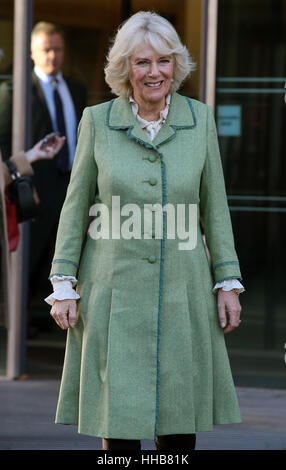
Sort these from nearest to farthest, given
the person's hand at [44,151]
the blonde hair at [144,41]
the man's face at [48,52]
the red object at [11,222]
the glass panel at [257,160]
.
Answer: the blonde hair at [144,41] < the red object at [11,222] < the person's hand at [44,151] < the glass panel at [257,160] < the man's face at [48,52]

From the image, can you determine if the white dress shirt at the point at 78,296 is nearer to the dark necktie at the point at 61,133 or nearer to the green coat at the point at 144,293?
the green coat at the point at 144,293

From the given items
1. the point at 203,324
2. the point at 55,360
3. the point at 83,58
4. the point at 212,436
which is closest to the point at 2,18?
the point at 83,58

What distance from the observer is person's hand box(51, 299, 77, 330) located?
3607mm

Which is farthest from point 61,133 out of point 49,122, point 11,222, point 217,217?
point 217,217

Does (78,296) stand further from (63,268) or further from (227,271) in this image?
(227,271)

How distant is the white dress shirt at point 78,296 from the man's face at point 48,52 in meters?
3.02

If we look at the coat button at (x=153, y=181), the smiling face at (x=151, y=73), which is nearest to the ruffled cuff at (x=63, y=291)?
the coat button at (x=153, y=181)

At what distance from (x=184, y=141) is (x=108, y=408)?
3.18ft

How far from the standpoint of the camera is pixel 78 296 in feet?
11.9

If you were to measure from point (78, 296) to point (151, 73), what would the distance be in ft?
2.68

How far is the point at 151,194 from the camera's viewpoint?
11.8ft

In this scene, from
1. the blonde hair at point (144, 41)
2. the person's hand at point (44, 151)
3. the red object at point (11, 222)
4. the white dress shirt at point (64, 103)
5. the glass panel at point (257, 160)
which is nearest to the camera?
the blonde hair at point (144, 41)

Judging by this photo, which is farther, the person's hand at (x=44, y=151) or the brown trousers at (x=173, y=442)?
the person's hand at (x=44, y=151)

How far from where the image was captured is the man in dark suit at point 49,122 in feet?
22.0
